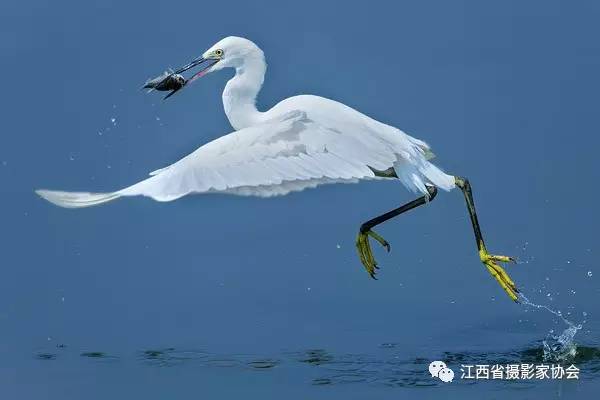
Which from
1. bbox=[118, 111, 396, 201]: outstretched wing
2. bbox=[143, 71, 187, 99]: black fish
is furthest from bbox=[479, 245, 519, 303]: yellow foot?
bbox=[143, 71, 187, 99]: black fish

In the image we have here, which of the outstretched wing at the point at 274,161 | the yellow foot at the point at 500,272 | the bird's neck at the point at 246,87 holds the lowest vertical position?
the yellow foot at the point at 500,272

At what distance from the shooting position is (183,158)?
21.0ft

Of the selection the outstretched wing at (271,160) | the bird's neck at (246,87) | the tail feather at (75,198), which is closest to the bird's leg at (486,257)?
the outstretched wing at (271,160)

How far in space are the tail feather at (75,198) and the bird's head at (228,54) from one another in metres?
1.33

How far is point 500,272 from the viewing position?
737 cm

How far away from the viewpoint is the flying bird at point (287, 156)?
20.5ft

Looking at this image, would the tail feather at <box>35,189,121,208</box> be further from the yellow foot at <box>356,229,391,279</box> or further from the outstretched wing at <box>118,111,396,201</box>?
the yellow foot at <box>356,229,391,279</box>

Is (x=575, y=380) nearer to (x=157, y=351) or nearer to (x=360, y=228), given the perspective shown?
(x=360, y=228)

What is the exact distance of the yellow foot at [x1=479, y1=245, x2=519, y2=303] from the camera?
24.1 ft

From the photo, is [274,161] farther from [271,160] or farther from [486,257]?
[486,257]

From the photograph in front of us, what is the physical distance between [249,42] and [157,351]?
1687 mm

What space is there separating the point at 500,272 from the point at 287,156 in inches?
56.4

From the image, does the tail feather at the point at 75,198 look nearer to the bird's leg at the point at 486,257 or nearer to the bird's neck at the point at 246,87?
the bird's neck at the point at 246,87

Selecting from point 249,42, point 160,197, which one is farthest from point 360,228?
point 160,197
